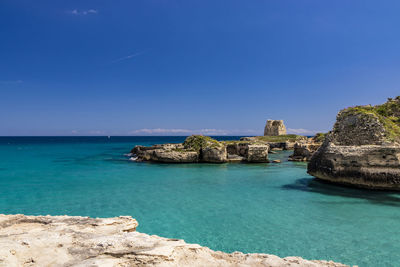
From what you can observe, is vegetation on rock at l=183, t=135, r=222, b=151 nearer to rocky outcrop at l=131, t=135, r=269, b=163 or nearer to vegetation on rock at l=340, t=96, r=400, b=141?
rocky outcrop at l=131, t=135, r=269, b=163

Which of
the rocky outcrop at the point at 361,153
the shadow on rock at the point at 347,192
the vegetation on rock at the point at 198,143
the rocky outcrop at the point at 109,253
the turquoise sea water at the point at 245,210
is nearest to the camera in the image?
the rocky outcrop at the point at 109,253

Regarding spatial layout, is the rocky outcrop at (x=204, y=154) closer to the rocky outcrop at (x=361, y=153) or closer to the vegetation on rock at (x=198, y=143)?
the vegetation on rock at (x=198, y=143)

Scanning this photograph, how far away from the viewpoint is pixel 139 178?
Answer: 75.5 feet

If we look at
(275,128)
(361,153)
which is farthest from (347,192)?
(275,128)

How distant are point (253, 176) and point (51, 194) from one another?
57.6 ft

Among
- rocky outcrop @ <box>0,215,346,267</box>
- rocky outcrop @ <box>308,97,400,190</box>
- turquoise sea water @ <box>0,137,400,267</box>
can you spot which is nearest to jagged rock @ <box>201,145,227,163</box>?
turquoise sea water @ <box>0,137,400,267</box>

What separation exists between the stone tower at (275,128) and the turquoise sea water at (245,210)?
82227mm

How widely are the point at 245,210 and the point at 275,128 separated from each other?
93549 mm

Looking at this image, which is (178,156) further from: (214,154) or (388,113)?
(388,113)

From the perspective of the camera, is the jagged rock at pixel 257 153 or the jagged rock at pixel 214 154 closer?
the jagged rock at pixel 214 154

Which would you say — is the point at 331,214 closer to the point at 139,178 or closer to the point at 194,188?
the point at 194,188

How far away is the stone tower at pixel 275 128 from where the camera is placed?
99781mm

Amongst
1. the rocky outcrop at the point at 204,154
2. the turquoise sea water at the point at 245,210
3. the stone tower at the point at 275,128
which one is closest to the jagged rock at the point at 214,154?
the rocky outcrop at the point at 204,154

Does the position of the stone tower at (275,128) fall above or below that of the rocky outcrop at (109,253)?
above
